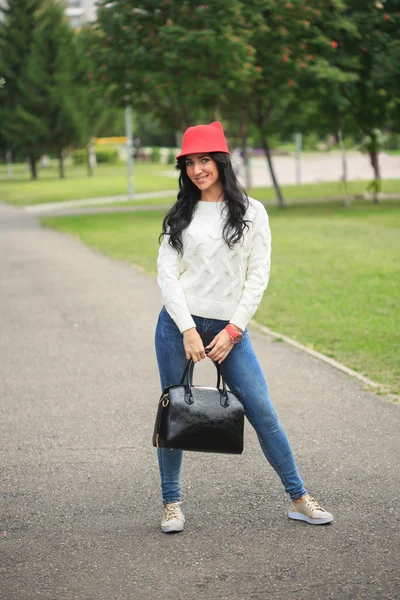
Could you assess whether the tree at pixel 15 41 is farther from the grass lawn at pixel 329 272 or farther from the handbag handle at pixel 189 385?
the handbag handle at pixel 189 385

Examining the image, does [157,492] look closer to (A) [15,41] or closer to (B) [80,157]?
(A) [15,41]

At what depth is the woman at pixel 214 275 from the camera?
4.03m

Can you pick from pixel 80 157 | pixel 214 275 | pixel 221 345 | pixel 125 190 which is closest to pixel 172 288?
pixel 214 275

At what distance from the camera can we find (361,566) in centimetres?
378

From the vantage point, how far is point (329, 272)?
13.6 m

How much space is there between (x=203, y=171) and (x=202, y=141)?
0.43 feet

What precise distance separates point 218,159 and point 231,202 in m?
0.20

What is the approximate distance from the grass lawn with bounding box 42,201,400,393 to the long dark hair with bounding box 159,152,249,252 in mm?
3260

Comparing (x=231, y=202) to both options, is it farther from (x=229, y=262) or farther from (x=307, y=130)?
(x=307, y=130)

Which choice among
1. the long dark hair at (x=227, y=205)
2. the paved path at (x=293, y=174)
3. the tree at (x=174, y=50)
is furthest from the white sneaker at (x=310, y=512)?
the paved path at (x=293, y=174)

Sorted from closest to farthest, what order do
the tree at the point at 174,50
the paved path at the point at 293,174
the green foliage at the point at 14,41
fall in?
1. the tree at the point at 174,50
2. the paved path at the point at 293,174
3. the green foliage at the point at 14,41

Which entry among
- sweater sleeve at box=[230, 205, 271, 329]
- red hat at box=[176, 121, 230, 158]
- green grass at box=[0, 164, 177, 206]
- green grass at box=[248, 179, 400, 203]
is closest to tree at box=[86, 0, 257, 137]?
green grass at box=[248, 179, 400, 203]

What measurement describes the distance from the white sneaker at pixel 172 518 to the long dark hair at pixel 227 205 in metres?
1.19

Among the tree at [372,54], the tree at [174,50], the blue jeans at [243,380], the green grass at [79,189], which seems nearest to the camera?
the blue jeans at [243,380]
